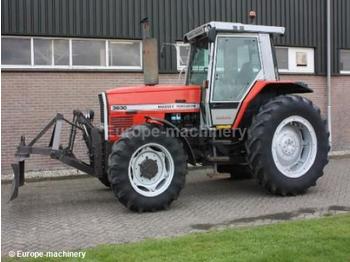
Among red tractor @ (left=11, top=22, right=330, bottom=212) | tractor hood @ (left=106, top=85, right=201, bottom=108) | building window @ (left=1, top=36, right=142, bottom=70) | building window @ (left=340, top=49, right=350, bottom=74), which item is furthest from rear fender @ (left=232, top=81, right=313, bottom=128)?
building window @ (left=340, top=49, right=350, bottom=74)

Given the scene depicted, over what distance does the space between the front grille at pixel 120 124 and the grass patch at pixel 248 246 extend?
2.81 m

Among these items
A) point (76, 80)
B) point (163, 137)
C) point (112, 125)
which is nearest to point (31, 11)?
point (76, 80)

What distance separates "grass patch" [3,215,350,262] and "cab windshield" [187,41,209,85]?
11.4 feet

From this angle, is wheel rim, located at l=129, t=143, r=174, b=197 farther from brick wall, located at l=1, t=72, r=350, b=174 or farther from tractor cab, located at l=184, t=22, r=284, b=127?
brick wall, located at l=1, t=72, r=350, b=174

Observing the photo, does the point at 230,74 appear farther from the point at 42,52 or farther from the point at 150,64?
the point at 42,52

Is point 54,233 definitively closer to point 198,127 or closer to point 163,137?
point 163,137

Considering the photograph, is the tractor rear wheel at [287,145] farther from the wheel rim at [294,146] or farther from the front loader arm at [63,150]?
the front loader arm at [63,150]

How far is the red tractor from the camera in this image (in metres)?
8.45

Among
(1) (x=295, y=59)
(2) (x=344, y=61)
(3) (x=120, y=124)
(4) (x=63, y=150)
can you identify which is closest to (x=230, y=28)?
(3) (x=120, y=124)

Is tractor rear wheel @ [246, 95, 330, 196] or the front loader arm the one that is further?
tractor rear wheel @ [246, 95, 330, 196]

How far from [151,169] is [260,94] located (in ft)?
8.38

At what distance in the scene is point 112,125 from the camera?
8914 mm

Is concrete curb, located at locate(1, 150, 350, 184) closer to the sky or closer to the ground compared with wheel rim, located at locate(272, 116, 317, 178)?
closer to the ground

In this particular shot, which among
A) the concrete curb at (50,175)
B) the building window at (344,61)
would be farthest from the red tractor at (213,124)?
the building window at (344,61)
